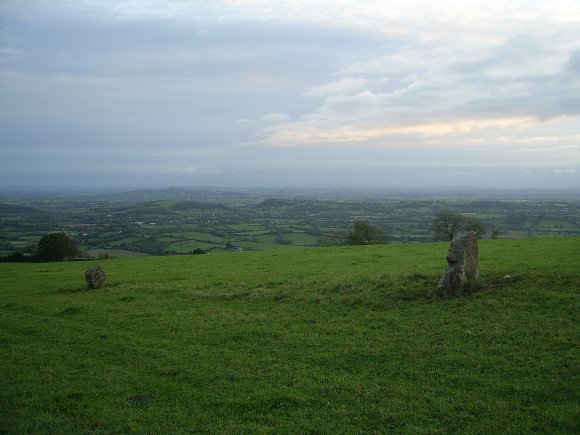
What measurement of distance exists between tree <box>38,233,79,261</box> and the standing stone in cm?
4618

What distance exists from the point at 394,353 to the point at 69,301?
18.1m

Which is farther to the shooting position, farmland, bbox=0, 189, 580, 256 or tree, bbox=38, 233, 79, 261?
farmland, bbox=0, 189, 580, 256

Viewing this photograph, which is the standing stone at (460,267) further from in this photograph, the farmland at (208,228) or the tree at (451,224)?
the farmland at (208,228)

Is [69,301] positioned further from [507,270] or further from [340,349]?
[507,270]

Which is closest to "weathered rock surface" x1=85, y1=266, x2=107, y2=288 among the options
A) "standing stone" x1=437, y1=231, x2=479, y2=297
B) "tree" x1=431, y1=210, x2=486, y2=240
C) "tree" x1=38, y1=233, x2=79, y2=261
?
"standing stone" x1=437, y1=231, x2=479, y2=297

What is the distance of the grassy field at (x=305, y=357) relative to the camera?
31.6ft

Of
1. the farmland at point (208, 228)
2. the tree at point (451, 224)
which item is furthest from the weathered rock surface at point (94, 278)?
the tree at point (451, 224)

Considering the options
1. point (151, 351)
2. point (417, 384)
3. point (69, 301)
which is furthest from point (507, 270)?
point (69, 301)

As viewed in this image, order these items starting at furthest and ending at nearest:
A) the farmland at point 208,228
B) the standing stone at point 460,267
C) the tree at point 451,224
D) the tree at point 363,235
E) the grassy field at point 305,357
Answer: the farmland at point 208,228, the tree at point 451,224, the tree at point 363,235, the standing stone at point 460,267, the grassy field at point 305,357

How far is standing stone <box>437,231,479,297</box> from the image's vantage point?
56.7ft

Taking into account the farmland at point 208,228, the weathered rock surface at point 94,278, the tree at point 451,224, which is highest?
the tree at point 451,224

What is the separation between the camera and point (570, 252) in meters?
26.5

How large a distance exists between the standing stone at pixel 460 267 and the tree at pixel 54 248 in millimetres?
46179

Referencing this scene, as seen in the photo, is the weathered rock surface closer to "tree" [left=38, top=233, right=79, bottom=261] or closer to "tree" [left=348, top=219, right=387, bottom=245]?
"tree" [left=38, top=233, right=79, bottom=261]
